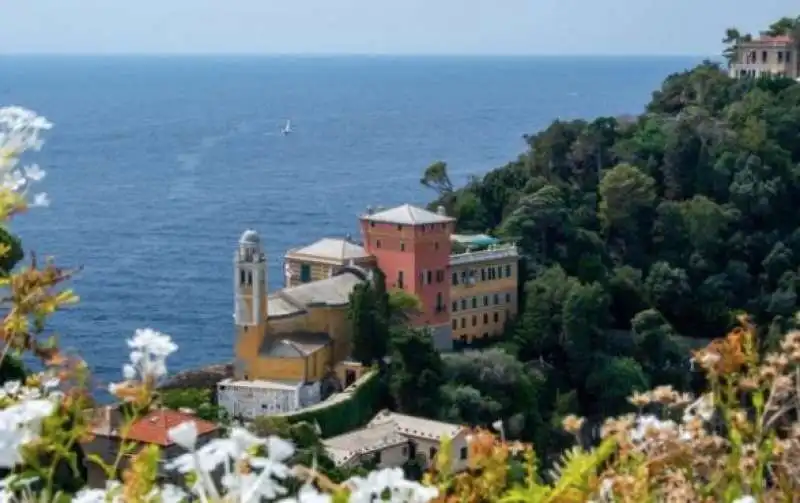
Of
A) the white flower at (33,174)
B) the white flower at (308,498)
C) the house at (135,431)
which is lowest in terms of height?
the house at (135,431)

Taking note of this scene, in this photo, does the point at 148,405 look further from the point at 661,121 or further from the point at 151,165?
the point at 151,165

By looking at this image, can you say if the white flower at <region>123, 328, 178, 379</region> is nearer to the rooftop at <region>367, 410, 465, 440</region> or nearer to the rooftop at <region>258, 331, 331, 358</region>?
the rooftop at <region>367, 410, 465, 440</region>

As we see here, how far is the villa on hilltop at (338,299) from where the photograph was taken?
72.7 feet

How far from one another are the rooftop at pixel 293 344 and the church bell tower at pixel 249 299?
171mm

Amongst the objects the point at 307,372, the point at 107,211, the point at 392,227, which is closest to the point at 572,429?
the point at 307,372

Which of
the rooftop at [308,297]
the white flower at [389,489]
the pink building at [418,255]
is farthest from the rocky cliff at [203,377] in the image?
the white flower at [389,489]

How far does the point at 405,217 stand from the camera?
25578 millimetres

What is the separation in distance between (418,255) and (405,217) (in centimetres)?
81

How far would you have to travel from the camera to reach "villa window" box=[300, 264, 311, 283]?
25.7 m

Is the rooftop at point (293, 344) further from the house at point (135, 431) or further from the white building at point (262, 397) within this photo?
the house at point (135, 431)

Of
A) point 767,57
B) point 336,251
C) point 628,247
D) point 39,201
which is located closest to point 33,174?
point 39,201

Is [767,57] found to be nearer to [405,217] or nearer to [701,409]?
[405,217]

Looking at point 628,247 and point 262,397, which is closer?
point 262,397

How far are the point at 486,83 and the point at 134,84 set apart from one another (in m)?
37.7
